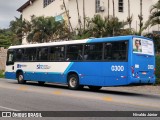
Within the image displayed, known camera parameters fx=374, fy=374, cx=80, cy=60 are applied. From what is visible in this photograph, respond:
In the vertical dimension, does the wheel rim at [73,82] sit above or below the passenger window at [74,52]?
below

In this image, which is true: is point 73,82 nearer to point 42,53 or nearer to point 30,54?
point 42,53

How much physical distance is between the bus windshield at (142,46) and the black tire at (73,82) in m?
4.41

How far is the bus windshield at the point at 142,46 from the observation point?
19031 mm

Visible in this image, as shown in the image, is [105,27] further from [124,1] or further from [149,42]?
[149,42]

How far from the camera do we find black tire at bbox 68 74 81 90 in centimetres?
2184

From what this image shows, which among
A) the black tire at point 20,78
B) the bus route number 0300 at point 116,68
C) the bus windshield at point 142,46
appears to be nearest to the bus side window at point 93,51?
the bus route number 0300 at point 116,68

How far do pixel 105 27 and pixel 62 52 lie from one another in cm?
1477

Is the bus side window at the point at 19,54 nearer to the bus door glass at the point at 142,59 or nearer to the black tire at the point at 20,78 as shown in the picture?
the black tire at the point at 20,78

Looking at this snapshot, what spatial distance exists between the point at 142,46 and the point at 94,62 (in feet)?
9.19

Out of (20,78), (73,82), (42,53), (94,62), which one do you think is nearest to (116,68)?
(94,62)

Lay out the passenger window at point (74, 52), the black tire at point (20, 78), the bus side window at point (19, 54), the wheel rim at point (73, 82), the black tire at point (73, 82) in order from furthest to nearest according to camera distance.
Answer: the black tire at point (20, 78) < the bus side window at point (19, 54) < the wheel rim at point (73, 82) < the black tire at point (73, 82) < the passenger window at point (74, 52)

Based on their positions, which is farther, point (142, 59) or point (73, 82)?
point (73, 82)

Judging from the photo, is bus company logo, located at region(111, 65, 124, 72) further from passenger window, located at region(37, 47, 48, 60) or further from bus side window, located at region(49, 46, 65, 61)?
passenger window, located at region(37, 47, 48, 60)

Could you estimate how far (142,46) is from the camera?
1955cm
